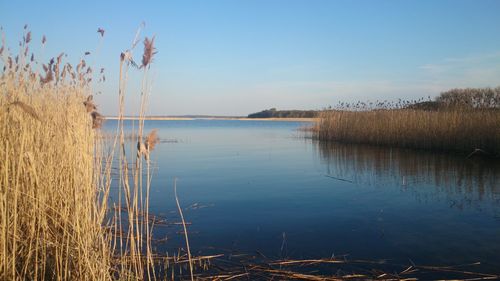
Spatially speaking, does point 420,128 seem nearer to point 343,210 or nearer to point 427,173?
point 427,173

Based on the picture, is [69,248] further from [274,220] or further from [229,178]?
[229,178]

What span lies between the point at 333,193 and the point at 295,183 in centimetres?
128

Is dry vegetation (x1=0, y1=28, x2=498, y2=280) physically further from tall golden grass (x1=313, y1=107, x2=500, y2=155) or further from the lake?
tall golden grass (x1=313, y1=107, x2=500, y2=155)

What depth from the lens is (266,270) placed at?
373 centimetres

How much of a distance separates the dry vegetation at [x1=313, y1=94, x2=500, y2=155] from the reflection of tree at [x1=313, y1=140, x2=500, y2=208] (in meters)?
0.70

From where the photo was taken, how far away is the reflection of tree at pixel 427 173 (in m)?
7.13

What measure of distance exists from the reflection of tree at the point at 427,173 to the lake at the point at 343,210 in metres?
0.02

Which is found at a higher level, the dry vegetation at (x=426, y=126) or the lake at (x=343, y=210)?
the dry vegetation at (x=426, y=126)

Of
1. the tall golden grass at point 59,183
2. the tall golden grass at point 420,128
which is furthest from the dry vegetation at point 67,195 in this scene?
the tall golden grass at point 420,128

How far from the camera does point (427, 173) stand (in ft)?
30.9

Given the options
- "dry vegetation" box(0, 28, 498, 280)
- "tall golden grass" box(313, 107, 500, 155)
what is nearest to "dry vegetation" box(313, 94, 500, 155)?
"tall golden grass" box(313, 107, 500, 155)

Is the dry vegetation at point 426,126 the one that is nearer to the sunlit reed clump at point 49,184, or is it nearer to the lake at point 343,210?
the lake at point 343,210

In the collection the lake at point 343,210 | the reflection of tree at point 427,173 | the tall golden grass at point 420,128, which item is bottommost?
the lake at point 343,210

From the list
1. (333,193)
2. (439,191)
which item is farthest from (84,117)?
(439,191)
